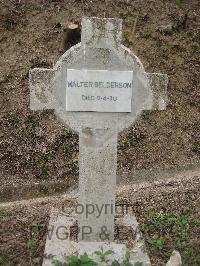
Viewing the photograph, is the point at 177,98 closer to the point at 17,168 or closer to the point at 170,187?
the point at 170,187

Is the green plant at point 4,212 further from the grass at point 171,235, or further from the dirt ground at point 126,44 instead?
the grass at point 171,235

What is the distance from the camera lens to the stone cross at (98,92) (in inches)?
147

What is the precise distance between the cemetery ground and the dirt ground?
1cm

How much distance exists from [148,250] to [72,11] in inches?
151

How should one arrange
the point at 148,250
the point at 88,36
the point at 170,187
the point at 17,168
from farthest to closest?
the point at 17,168 < the point at 170,187 < the point at 148,250 < the point at 88,36

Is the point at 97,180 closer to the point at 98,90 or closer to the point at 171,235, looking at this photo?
the point at 98,90

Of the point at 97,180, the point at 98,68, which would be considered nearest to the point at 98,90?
the point at 98,68

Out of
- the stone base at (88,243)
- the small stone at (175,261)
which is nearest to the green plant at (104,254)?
the stone base at (88,243)

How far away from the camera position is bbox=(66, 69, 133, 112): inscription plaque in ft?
12.4

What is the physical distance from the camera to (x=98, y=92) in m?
3.81

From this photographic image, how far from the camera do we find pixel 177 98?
675 centimetres

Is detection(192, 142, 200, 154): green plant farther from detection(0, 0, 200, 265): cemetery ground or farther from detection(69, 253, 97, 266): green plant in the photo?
detection(69, 253, 97, 266): green plant

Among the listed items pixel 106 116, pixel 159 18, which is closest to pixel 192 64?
pixel 159 18

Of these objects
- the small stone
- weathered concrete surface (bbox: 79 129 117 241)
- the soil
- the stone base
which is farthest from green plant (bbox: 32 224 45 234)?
the small stone
